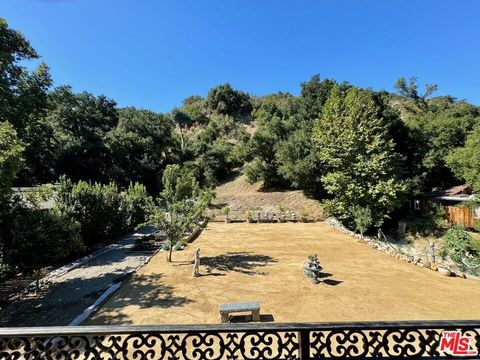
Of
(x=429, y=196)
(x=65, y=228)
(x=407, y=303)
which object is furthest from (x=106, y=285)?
(x=429, y=196)

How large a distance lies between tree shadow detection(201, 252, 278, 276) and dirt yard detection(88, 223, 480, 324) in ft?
0.13

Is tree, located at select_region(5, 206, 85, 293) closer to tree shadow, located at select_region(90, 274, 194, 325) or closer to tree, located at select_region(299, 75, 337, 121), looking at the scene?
tree shadow, located at select_region(90, 274, 194, 325)

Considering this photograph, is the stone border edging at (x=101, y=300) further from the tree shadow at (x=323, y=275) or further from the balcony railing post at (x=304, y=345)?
the tree shadow at (x=323, y=275)

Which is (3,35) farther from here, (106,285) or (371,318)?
(371,318)

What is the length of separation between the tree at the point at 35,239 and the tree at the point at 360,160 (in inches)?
717

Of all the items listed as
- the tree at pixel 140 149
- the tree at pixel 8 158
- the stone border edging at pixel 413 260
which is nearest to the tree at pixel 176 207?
the tree at pixel 8 158

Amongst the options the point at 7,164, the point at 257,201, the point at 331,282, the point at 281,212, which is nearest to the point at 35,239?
the point at 7,164

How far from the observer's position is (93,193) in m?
15.5

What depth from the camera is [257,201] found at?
2894 cm

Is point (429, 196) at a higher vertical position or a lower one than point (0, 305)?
higher

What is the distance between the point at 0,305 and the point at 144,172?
2627cm

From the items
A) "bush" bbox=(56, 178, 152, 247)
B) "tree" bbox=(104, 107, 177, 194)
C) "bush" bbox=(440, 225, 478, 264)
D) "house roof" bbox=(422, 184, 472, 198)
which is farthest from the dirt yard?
"tree" bbox=(104, 107, 177, 194)

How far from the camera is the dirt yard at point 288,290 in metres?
7.45

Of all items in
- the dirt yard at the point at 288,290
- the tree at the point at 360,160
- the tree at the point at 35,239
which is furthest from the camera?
the tree at the point at 360,160
